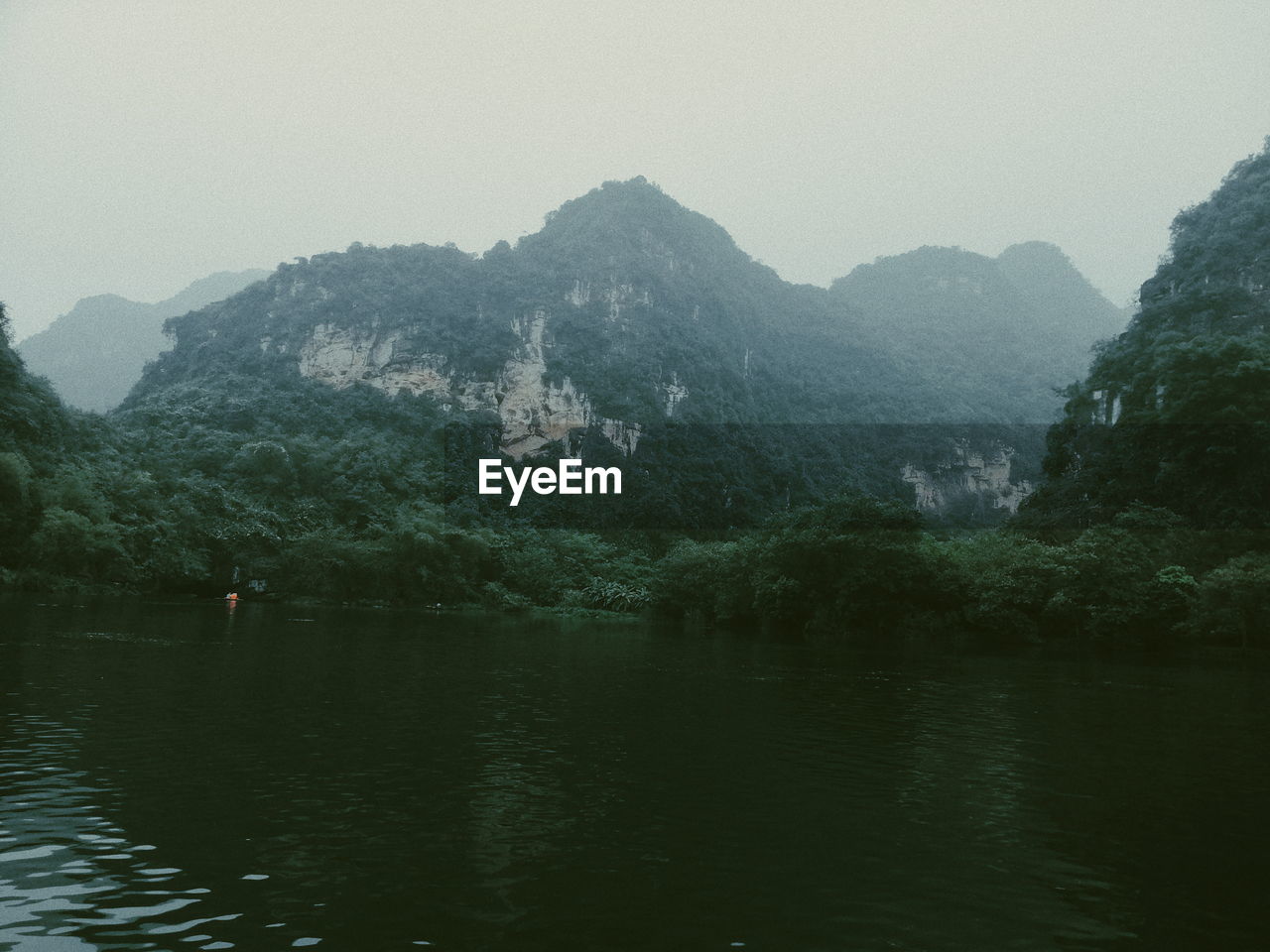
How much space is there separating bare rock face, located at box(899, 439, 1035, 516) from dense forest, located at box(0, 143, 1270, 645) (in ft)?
8.07

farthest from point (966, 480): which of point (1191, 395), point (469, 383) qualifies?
point (1191, 395)

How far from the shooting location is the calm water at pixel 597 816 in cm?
851

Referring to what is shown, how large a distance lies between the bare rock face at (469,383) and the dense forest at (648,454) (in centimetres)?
42

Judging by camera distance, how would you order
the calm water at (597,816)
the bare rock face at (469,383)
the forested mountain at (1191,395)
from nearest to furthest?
the calm water at (597,816) < the forested mountain at (1191,395) < the bare rock face at (469,383)

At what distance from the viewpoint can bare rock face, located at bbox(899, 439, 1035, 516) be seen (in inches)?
6166

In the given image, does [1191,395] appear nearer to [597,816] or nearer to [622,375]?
[597,816]

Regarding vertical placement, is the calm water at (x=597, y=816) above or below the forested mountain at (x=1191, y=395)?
below

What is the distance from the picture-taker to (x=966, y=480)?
157750 mm

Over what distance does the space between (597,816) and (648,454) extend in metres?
125

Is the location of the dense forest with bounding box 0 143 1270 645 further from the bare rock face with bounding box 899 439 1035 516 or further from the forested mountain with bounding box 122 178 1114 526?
the bare rock face with bounding box 899 439 1035 516

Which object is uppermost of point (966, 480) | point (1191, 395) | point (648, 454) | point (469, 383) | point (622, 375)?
point (622, 375)

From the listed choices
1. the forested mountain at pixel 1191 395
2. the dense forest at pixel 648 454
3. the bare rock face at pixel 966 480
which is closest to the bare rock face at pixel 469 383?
the dense forest at pixel 648 454

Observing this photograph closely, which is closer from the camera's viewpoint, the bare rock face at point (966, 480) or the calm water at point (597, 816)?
the calm water at point (597, 816)

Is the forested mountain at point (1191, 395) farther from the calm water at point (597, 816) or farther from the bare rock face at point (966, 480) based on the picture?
the bare rock face at point (966, 480)
